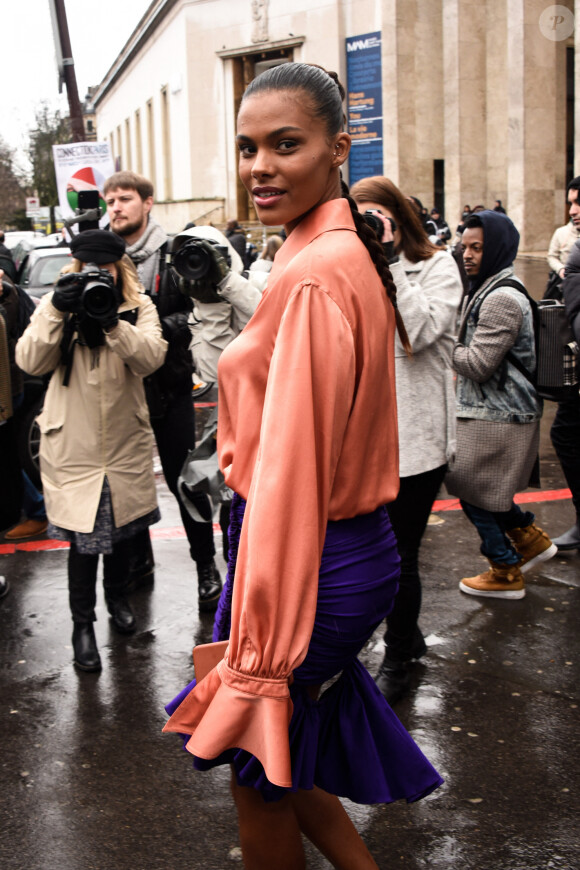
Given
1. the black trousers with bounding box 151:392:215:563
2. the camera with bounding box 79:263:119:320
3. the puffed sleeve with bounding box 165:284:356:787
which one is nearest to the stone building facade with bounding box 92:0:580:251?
the black trousers with bounding box 151:392:215:563

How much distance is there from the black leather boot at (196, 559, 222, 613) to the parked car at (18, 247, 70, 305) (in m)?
8.39

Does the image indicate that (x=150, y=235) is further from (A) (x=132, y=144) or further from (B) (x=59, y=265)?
(A) (x=132, y=144)

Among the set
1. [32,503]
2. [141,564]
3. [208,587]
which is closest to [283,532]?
[208,587]

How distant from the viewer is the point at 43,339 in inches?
152

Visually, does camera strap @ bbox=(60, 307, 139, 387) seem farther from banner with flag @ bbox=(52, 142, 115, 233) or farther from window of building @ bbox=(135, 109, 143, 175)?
window of building @ bbox=(135, 109, 143, 175)

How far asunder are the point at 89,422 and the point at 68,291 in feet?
1.91

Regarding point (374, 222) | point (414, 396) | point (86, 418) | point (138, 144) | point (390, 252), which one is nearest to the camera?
point (374, 222)

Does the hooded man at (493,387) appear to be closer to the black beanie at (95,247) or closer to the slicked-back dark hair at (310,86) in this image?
the black beanie at (95,247)

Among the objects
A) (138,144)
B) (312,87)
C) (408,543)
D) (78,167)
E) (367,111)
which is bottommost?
(408,543)

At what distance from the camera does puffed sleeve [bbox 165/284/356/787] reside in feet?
5.48

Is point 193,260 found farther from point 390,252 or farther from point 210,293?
point 390,252

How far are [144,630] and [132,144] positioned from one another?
209 ft

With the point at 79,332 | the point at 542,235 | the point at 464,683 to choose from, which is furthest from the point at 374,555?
the point at 542,235

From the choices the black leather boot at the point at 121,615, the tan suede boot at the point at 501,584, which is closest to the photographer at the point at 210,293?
the black leather boot at the point at 121,615
